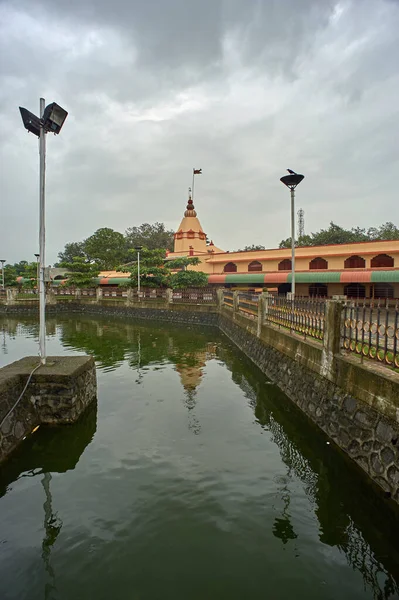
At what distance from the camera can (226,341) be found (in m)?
18.1

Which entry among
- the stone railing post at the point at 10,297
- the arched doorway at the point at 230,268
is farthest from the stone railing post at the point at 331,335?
the stone railing post at the point at 10,297

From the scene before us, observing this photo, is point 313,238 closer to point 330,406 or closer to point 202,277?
point 202,277

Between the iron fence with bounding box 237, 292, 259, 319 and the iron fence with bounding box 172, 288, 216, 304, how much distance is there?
8.62m

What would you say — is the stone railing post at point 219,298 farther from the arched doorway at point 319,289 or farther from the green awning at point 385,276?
the green awning at point 385,276

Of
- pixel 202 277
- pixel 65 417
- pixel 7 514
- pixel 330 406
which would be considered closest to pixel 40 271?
pixel 65 417

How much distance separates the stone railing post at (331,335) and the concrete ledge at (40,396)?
4655 millimetres

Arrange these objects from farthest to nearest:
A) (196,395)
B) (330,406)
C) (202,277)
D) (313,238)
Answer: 1. (313,238)
2. (202,277)
3. (196,395)
4. (330,406)

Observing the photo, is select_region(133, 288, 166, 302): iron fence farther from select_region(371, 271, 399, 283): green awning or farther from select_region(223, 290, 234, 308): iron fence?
select_region(371, 271, 399, 283): green awning

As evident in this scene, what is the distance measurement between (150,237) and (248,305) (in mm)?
43756

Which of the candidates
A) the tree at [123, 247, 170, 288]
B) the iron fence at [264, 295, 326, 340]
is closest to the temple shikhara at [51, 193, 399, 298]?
the tree at [123, 247, 170, 288]

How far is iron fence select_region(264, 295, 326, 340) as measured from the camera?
286 inches

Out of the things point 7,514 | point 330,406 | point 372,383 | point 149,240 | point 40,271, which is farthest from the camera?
point 149,240

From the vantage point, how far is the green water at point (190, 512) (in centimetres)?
339

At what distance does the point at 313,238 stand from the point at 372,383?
43.7m
